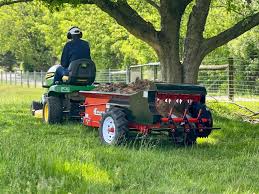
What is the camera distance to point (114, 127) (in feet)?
28.2

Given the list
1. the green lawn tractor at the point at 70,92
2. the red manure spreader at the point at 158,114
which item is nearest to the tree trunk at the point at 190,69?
the green lawn tractor at the point at 70,92

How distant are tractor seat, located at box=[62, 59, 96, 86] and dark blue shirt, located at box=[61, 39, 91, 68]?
20 centimetres

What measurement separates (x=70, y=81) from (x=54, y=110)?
71 cm

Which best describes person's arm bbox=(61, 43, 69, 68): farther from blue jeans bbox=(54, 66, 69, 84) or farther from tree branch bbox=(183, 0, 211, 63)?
tree branch bbox=(183, 0, 211, 63)

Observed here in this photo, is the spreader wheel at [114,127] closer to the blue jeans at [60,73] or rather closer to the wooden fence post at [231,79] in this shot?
the blue jeans at [60,73]

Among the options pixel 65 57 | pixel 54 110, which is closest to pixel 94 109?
pixel 54 110

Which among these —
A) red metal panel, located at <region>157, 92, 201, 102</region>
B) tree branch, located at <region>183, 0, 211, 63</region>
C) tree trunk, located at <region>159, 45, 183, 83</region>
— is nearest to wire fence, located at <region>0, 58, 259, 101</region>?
tree trunk, located at <region>159, 45, 183, 83</region>

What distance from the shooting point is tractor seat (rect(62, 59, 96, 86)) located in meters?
11.3

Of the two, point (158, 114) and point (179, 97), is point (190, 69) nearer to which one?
point (179, 97)

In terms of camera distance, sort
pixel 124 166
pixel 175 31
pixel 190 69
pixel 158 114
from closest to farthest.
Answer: pixel 124 166 → pixel 158 114 → pixel 190 69 → pixel 175 31

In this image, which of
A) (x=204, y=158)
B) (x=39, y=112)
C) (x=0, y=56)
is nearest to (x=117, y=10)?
(x=39, y=112)

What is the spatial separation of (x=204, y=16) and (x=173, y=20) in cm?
84

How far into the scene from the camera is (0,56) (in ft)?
228

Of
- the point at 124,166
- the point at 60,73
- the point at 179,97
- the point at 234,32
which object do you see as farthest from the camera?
the point at 234,32
